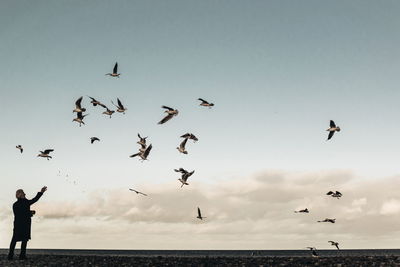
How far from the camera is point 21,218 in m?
26.0

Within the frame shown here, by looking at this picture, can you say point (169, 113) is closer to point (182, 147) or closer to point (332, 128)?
point (182, 147)

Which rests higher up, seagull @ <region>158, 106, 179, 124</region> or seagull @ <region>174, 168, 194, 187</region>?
seagull @ <region>158, 106, 179, 124</region>

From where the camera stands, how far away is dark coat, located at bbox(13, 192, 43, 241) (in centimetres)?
2598

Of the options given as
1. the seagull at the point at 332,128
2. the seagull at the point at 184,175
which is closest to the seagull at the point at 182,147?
the seagull at the point at 184,175

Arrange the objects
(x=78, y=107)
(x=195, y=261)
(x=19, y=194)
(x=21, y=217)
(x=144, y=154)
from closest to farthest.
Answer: (x=21, y=217), (x=19, y=194), (x=195, y=261), (x=144, y=154), (x=78, y=107)

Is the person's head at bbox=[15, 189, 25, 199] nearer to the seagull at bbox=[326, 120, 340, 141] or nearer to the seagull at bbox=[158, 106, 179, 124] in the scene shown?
the seagull at bbox=[158, 106, 179, 124]

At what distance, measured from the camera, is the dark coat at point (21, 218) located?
26.0 meters

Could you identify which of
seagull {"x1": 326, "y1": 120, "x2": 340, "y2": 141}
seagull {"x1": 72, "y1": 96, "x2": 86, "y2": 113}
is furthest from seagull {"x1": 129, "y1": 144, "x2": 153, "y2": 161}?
seagull {"x1": 326, "y1": 120, "x2": 340, "y2": 141}

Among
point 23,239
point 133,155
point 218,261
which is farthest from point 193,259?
point 23,239

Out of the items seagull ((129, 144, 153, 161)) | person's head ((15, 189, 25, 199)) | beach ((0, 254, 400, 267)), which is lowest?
beach ((0, 254, 400, 267))

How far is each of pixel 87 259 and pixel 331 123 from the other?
62.4 feet

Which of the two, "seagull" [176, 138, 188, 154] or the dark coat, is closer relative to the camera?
the dark coat

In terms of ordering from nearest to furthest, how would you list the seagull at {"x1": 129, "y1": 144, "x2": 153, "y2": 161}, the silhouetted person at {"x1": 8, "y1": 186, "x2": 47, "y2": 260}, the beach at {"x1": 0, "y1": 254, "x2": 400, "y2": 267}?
the beach at {"x1": 0, "y1": 254, "x2": 400, "y2": 267} → the silhouetted person at {"x1": 8, "y1": 186, "x2": 47, "y2": 260} → the seagull at {"x1": 129, "y1": 144, "x2": 153, "y2": 161}

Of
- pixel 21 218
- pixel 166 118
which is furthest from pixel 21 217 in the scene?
pixel 166 118
